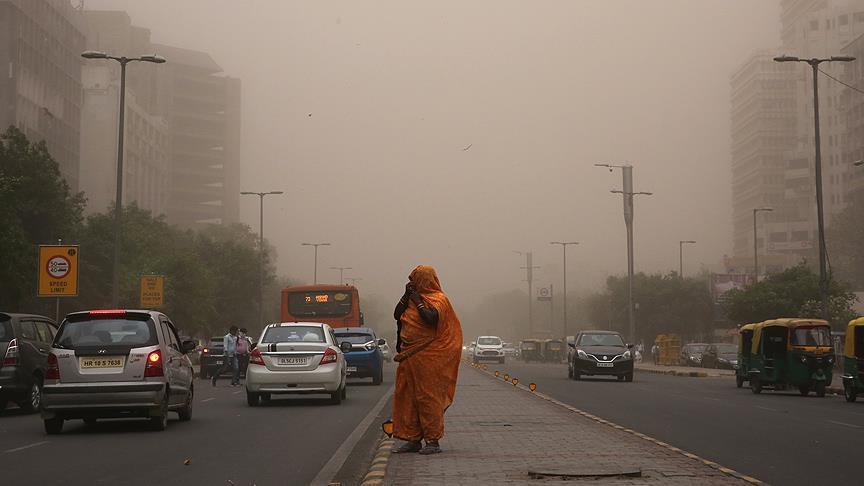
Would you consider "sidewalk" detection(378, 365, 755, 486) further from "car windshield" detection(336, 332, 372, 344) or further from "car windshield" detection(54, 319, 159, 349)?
"car windshield" detection(336, 332, 372, 344)

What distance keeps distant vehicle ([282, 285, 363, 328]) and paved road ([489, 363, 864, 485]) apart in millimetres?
13989

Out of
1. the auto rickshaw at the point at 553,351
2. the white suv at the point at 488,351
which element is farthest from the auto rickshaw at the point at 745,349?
the auto rickshaw at the point at 553,351

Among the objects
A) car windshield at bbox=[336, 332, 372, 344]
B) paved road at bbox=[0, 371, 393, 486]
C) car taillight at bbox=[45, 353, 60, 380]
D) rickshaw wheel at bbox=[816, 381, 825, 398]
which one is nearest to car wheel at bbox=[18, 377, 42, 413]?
paved road at bbox=[0, 371, 393, 486]

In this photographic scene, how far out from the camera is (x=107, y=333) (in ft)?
56.9

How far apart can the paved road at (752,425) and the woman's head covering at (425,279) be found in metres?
3.56

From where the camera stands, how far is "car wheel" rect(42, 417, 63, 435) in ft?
56.0

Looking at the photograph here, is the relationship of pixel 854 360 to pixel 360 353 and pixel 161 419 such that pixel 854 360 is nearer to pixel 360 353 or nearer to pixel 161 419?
pixel 360 353

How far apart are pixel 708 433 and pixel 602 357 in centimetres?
2263

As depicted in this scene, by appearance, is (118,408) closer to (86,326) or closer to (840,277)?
(86,326)

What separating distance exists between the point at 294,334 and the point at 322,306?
68.9 ft

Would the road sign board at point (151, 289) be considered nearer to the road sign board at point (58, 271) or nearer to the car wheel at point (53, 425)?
the road sign board at point (58, 271)

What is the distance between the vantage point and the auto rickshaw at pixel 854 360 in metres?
27.4

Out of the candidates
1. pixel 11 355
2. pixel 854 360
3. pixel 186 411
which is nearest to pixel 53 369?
pixel 186 411

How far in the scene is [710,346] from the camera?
2456 inches
